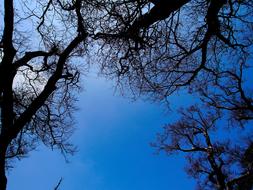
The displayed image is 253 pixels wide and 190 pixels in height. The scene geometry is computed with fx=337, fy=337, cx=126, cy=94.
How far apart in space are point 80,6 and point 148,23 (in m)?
1.97

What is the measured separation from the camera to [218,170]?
17.6 m

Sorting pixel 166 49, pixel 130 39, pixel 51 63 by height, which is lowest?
pixel 51 63

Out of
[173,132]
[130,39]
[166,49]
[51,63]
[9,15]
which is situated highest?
[173,132]

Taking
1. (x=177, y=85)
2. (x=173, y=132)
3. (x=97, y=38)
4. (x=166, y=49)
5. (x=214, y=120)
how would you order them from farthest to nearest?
1. (x=173, y=132)
2. (x=214, y=120)
3. (x=177, y=85)
4. (x=166, y=49)
5. (x=97, y=38)

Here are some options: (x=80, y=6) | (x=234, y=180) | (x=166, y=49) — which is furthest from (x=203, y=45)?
(x=234, y=180)

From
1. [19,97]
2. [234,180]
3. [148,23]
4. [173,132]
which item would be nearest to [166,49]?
[148,23]

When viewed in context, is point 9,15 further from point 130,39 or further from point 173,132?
point 173,132

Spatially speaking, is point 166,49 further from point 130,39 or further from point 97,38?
point 97,38

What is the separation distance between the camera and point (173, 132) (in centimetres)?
2073

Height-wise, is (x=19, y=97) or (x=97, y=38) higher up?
(x=97, y=38)

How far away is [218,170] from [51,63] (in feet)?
36.4

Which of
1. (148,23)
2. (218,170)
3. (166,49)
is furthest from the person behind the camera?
(218,170)

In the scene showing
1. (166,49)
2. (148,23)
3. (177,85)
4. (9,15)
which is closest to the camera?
(9,15)

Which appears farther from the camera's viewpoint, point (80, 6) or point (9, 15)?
point (80, 6)
